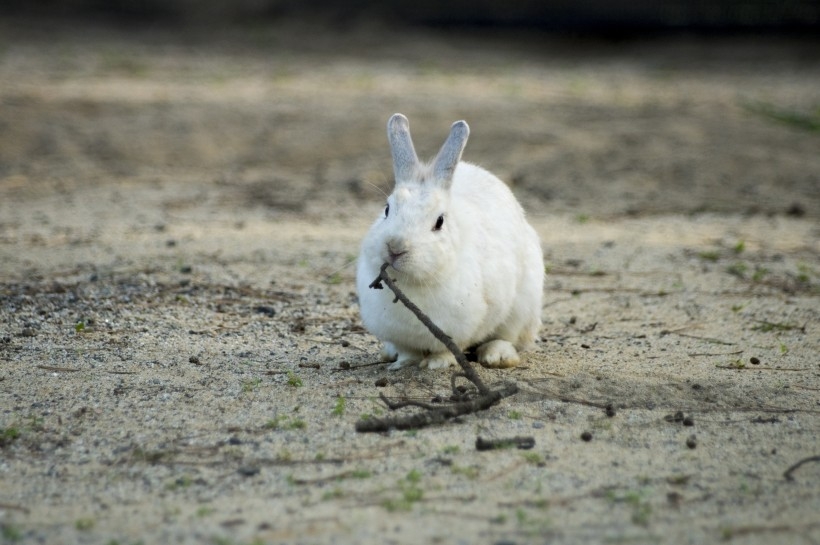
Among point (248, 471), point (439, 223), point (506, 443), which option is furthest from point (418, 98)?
point (248, 471)

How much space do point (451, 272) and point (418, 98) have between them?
Answer: 278 inches

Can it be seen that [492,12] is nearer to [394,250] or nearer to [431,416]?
[394,250]

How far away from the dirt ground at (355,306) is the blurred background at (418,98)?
55mm

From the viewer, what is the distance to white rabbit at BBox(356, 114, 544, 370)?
473cm

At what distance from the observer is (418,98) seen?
38.3ft

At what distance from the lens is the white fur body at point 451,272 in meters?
4.72

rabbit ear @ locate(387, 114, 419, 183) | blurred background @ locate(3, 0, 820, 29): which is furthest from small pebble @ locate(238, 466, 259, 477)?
blurred background @ locate(3, 0, 820, 29)

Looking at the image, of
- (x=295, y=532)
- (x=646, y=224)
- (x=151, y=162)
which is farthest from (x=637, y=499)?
(x=151, y=162)

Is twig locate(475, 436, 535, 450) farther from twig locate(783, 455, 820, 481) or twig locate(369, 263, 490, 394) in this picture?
twig locate(783, 455, 820, 481)

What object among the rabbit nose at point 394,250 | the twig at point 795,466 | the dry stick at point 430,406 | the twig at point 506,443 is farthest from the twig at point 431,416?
the twig at point 795,466

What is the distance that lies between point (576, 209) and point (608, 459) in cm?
530

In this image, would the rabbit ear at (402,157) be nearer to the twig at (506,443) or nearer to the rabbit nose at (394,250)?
the rabbit nose at (394,250)

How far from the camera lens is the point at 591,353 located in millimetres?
5559

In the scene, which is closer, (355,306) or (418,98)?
(355,306)
